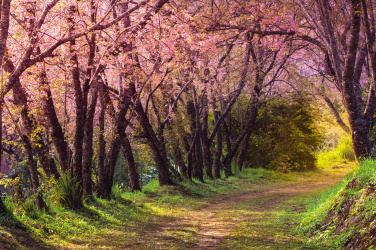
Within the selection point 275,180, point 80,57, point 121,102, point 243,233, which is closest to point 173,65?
point 121,102

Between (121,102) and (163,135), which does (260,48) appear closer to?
(163,135)

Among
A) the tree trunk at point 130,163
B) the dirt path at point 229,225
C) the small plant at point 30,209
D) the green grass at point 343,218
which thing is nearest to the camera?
the green grass at point 343,218

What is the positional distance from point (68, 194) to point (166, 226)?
2.18m

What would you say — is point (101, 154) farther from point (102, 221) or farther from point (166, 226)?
point (166, 226)

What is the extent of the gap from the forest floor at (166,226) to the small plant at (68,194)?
0.22 meters

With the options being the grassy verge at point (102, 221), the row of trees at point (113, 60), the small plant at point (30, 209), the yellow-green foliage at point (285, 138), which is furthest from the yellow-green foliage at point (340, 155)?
the small plant at point (30, 209)

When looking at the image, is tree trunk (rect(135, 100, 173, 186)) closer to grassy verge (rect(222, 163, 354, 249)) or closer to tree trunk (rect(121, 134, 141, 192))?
tree trunk (rect(121, 134, 141, 192))

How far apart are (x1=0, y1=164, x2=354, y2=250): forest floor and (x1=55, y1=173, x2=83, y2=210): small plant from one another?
0.22 meters

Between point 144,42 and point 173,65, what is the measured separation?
1311 mm

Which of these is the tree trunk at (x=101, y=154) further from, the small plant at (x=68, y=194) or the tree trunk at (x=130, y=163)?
the small plant at (x=68, y=194)

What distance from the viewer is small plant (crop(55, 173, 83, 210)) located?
24.0 ft

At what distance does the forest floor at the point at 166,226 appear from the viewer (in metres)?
5.45

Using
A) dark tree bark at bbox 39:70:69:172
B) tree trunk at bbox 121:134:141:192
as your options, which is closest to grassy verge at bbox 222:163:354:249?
tree trunk at bbox 121:134:141:192

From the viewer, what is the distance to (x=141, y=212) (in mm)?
9195
